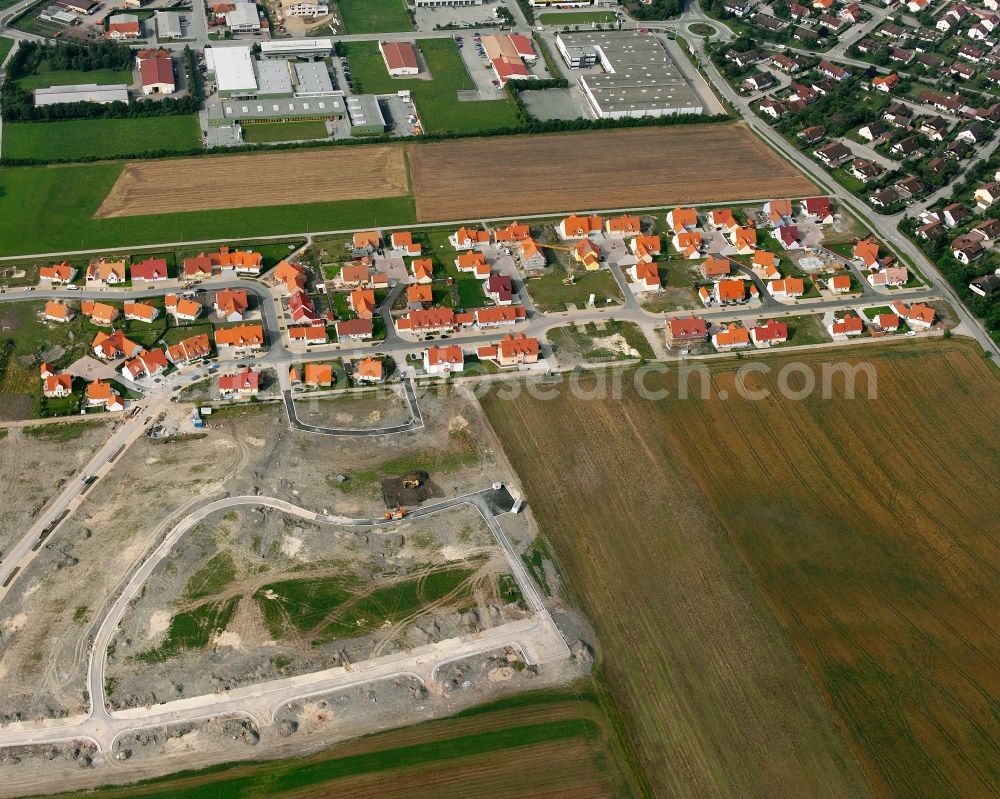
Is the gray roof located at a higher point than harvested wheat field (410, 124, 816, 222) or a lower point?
higher

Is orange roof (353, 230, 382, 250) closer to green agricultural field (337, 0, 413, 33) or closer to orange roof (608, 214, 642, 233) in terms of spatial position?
orange roof (608, 214, 642, 233)

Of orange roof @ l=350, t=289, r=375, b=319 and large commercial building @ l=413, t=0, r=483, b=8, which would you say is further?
large commercial building @ l=413, t=0, r=483, b=8

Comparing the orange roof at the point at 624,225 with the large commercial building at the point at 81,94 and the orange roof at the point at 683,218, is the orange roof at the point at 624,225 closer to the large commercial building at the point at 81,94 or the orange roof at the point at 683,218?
the orange roof at the point at 683,218

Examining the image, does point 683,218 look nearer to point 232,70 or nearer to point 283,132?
point 283,132

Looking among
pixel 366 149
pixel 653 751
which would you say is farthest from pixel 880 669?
pixel 366 149

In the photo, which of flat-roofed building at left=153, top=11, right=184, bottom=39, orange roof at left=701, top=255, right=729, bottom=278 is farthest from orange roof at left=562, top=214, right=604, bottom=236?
flat-roofed building at left=153, top=11, right=184, bottom=39

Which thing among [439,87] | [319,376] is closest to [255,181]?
[439,87]
